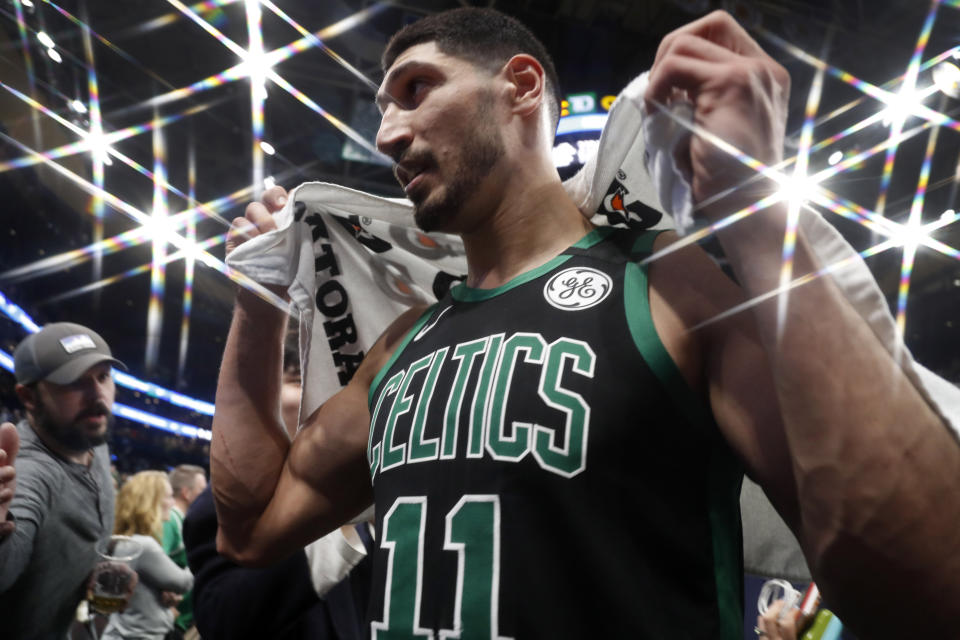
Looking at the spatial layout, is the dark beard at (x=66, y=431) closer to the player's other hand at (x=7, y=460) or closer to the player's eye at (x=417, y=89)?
the player's other hand at (x=7, y=460)

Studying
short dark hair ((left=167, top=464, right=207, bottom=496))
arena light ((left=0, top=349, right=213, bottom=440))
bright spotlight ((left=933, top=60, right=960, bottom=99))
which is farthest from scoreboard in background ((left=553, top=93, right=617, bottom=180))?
arena light ((left=0, top=349, right=213, bottom=440))

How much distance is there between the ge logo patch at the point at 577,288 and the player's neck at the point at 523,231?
4.2 inches

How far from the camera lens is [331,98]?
29.3 feet

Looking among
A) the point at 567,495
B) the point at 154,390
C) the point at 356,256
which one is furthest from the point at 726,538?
the point at 154,390

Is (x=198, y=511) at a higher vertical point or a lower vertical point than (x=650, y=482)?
higher

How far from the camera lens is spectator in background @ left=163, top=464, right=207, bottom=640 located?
3.88m

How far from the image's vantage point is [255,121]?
978 cm

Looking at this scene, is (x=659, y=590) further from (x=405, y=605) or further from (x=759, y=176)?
(x=759, y=176)

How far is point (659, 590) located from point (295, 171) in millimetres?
10069

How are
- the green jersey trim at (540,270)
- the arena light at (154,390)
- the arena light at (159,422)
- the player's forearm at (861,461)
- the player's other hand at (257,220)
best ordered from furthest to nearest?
the arena light at (159,422) < the arena light at (154,390) < the player's other hand at (257,220) < the green jersey trim at (540,270) < the player's forearm at (861,461)

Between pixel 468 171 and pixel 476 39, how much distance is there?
29 cm

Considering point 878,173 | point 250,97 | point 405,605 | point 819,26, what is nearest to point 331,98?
point 250,97

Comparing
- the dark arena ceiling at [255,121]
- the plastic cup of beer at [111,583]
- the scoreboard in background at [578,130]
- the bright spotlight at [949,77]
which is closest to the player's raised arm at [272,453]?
the plastic cup of beer at [111,583]

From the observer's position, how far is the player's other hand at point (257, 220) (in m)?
1.36
